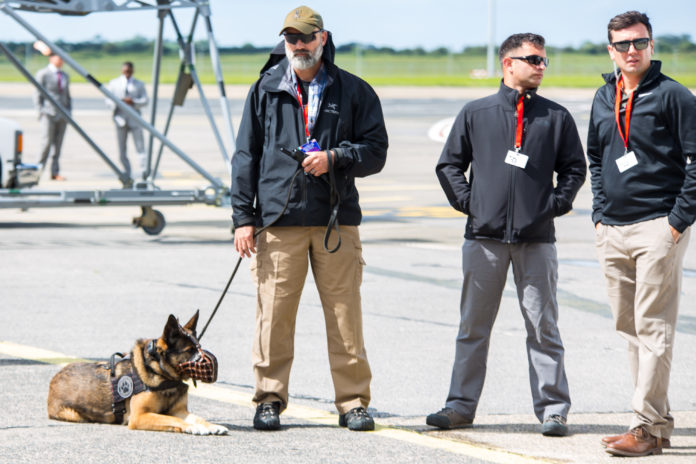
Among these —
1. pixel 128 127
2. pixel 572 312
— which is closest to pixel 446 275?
pixel 572 312

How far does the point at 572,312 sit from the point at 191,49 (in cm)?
648

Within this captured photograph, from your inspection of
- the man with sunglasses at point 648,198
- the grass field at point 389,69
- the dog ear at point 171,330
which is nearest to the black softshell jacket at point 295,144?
the dog ear at point 171,330

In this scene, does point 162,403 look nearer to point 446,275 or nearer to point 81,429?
point 81,429

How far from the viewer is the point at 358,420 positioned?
5633mm

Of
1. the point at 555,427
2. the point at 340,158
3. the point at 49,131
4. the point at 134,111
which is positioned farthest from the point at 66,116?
the point at 555,427

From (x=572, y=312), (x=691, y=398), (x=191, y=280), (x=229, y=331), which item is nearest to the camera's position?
(x=691, y=398)

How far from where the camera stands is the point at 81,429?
5.61m

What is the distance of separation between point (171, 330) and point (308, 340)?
8.87 feet

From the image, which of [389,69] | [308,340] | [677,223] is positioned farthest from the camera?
[389,69]

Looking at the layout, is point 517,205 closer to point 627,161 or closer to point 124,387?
point 627,161

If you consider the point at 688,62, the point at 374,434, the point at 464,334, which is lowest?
the point at 688,62

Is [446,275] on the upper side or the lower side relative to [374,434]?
lower

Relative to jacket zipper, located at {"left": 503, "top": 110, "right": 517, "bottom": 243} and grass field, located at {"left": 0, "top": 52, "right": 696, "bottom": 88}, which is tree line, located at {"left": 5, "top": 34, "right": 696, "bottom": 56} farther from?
jacket zipper, located at {"left": 503, "top": 110, "right": 517, "bottom": 243}

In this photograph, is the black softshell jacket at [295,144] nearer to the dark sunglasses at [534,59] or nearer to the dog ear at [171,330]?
Result: the dog ear at [171,330]
